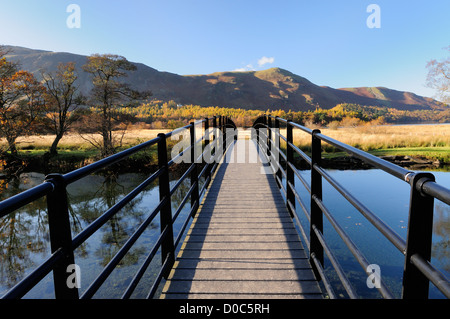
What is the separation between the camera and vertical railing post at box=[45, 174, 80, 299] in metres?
1.06

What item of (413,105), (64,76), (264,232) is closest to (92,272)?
(264,232)

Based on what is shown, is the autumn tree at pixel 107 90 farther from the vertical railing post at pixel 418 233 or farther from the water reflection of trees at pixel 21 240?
the vertical railing post at pixel 418 233

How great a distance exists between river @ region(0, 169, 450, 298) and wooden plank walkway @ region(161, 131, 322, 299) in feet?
9.75

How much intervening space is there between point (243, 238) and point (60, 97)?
23.2 metres

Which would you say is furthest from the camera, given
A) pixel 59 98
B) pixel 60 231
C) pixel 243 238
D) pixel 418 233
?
pixel 59 98

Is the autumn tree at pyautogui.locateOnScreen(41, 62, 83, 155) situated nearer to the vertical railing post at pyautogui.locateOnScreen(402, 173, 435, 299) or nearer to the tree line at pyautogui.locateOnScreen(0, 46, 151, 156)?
the tree line at pyautogui.locateOnScreen(0, 46, 151, 156)

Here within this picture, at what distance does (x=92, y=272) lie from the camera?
23.4 ft

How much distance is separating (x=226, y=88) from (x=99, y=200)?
130239mm

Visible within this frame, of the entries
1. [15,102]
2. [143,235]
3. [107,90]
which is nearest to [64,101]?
[15,102]

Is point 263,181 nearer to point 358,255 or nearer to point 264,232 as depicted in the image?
point 264,232

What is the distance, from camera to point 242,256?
2652 millimetres
